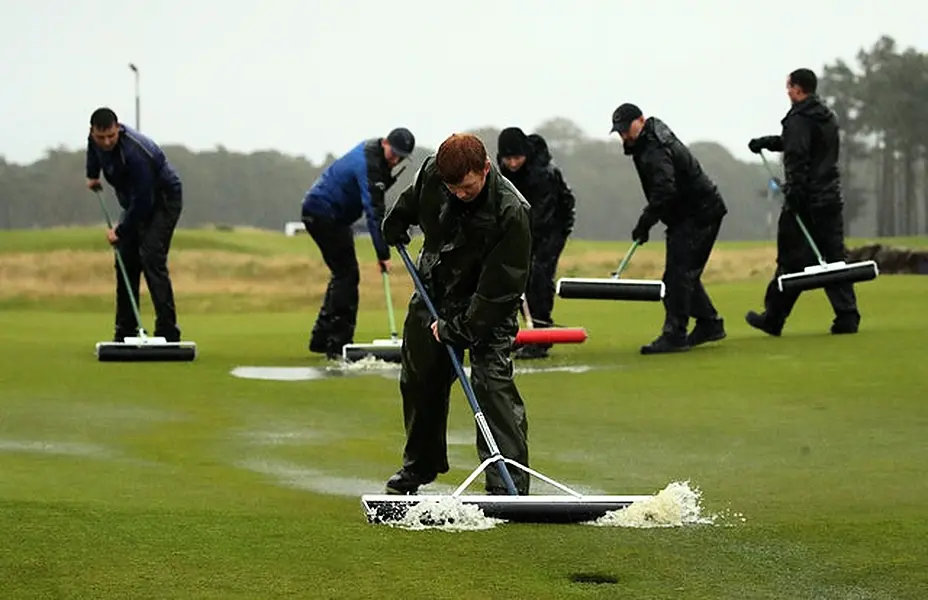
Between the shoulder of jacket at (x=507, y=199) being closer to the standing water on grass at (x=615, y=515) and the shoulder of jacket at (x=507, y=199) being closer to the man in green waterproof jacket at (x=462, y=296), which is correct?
the man in green waterproof jacket at (x=462, y=296)

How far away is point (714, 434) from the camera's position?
10273mm

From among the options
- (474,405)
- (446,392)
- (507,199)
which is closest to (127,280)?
(446,392)

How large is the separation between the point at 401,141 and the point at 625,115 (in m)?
2.12

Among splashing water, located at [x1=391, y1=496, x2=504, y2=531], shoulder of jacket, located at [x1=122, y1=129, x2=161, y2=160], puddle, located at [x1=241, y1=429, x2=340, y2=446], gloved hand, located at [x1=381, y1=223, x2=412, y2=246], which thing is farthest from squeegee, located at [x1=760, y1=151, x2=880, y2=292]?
splashing water, located at [x1=391, y1=496, x2=504, y2=531]

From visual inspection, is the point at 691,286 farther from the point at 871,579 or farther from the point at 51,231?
the point at 51,231

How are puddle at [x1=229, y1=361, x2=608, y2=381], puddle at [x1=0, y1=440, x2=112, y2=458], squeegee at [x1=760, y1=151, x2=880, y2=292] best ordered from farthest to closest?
squeegee at [x1=760, y1=151, x2=880, y2=292], puddle at [x1=229, y1=361, x2=608, y2=381], puddle at [x1=0, y1=440, x2=112, y2=458]

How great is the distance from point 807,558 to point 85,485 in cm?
376

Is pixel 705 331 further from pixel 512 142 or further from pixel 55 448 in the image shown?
pixel 55 448

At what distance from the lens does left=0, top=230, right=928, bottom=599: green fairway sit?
5.66 m

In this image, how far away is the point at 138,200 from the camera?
51.6 ft

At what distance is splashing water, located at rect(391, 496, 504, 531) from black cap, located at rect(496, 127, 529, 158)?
8.60 meters

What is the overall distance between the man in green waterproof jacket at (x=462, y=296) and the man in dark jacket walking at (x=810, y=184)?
900cm

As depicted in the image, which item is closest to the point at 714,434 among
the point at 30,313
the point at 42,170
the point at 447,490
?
the point at 447,490

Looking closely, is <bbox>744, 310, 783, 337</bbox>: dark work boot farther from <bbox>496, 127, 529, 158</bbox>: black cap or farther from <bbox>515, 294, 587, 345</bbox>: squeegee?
<bbox>496, 127, 529, 158</bbox>: black cap
